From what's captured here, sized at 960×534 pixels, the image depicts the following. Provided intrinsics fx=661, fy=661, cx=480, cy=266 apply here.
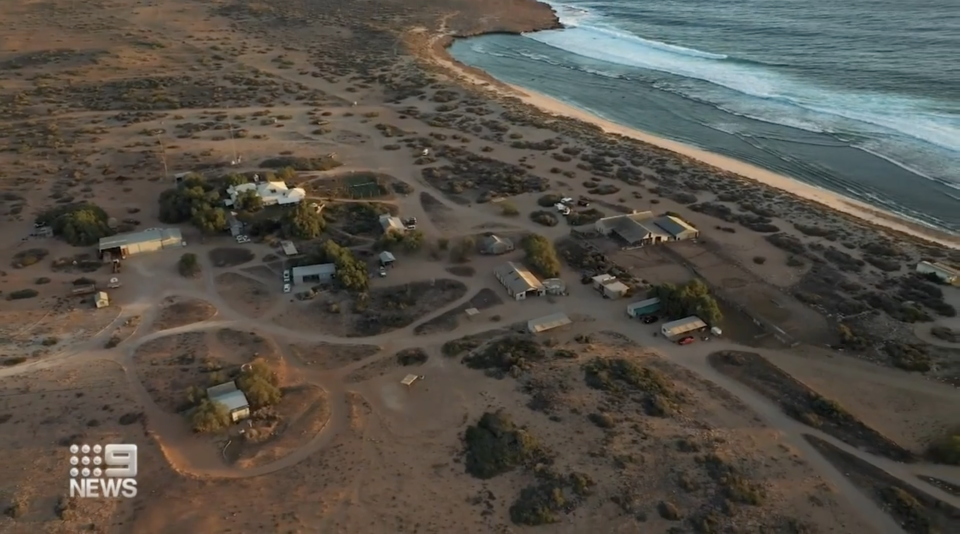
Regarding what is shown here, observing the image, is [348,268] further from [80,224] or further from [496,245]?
[80,224]

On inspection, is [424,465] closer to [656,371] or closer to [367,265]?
[656,371]

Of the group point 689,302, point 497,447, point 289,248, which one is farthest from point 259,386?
point 689,302

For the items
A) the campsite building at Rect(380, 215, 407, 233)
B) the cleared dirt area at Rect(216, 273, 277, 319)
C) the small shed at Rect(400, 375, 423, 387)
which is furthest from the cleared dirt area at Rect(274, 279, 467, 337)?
the campsite building at Rect(380, 215, 407, 233)

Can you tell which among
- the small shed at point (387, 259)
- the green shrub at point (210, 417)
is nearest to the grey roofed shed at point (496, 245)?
the small shed at point (387, 259)

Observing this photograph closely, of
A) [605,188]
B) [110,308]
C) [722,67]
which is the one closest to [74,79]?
[110,308]

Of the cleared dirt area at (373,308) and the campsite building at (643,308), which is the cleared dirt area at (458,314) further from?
the campsite building at (643,308)

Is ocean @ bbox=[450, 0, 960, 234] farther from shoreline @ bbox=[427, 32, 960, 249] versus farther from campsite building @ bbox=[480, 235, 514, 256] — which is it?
campsite building @ bbox=[480, 235, 514, 256]
